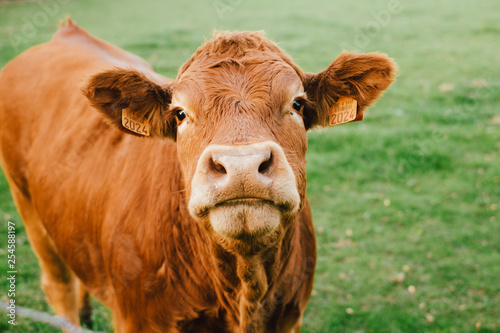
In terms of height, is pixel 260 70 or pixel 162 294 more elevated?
pixel 260 70

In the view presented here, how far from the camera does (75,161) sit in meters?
3.47

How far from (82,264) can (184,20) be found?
15.4 m

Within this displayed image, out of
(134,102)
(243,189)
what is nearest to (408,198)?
(134,102)

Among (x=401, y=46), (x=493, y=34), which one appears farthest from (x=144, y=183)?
(x=493, y=34)

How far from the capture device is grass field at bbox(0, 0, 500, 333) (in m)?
4.41

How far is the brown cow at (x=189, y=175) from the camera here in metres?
1.89

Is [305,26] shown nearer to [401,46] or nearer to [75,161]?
[401,46]

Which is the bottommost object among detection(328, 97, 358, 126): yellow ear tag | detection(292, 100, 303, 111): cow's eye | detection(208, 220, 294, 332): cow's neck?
detection(208, 220, 294, 332): cow's neck

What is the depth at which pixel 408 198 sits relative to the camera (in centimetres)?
597

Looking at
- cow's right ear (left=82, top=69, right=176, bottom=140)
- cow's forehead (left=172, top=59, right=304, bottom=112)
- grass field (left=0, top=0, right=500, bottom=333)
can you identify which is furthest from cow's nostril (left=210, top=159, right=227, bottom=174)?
grass field (left=0, top=0, right=500, bottom=333)

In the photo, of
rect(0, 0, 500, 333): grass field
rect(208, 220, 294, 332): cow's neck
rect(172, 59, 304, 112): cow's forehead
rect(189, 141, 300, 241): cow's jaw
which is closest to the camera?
rect(189, 141, 300, 241): cow's jaw

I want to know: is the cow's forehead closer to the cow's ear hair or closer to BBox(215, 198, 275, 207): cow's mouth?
the cow's ear hair

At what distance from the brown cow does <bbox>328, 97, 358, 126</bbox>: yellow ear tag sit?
0.09 ft

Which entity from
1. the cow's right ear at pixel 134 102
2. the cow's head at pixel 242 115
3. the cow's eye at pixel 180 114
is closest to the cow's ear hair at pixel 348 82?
the cow's head at pixel 242 115
